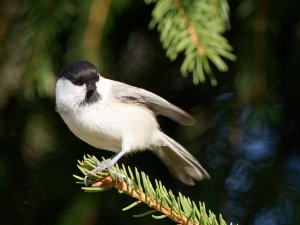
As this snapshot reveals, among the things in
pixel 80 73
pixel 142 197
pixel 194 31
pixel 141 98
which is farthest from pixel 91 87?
pixel 142 197

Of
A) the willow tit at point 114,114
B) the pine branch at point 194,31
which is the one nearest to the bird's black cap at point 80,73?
the willow tit at point 114,114

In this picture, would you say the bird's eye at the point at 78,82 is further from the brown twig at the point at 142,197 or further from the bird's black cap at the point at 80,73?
the brown twig at the point at 142,197

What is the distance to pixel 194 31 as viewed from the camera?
1.41m

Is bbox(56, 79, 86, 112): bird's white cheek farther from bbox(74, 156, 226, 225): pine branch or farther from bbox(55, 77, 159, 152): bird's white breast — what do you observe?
bbox(74, 156, 226, 225): pine branch

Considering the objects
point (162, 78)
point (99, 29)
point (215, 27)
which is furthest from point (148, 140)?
point (215, 27)

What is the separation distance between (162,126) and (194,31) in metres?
0.70

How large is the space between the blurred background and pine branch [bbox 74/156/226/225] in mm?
412

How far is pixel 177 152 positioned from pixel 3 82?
1.86 ft

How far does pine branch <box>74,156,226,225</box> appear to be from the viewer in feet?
3.53

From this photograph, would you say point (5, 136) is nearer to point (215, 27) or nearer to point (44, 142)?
point (44, 142)

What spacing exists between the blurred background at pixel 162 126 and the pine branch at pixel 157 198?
412 mm

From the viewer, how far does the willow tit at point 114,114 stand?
1.62 meters

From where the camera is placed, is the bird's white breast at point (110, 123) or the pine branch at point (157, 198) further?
the bird's white breast at point (110, 123)

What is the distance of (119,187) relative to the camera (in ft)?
4.10
